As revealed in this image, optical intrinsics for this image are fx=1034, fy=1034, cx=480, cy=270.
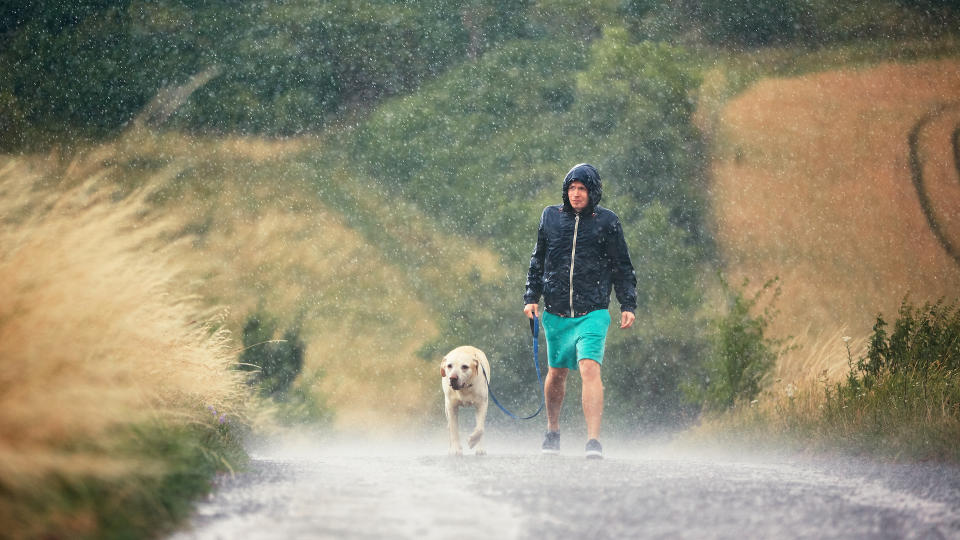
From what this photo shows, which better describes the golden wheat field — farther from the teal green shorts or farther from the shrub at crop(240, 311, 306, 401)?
the teal green shorts

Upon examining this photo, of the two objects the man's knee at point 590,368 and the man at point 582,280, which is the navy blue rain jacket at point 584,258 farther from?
the man's knee at point 590,368

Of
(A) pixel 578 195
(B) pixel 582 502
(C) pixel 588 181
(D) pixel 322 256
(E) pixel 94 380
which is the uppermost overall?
(D) pixel 322 256

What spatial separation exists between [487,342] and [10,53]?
16.3 m

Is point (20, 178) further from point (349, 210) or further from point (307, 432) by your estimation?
point (349, 210)

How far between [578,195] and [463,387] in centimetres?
179

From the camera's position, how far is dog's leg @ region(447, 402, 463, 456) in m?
7.96

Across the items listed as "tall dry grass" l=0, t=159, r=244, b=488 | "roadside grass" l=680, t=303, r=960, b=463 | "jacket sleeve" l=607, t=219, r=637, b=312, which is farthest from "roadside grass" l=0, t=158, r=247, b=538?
"roadside grass" l=680, t=303, r=960, b=463

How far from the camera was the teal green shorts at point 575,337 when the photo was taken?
7.61m

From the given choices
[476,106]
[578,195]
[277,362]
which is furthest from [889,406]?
[476,106]

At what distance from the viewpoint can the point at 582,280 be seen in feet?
25.3

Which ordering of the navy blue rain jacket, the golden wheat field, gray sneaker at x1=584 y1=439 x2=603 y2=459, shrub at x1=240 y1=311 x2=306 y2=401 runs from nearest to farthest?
gray sneaker at x1=584 y1=439 x2=603 y2=459 → the navy blue rain jacket → shrub at x1=240 y1=311 x2=306 y2=401 → the golden wheat field

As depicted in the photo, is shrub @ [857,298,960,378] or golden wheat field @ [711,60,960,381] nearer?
shrub @ [857,298,960,378]

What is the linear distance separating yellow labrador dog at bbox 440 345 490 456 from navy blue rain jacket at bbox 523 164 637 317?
2.70 ft

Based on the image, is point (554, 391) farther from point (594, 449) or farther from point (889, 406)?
point (889, 406)
